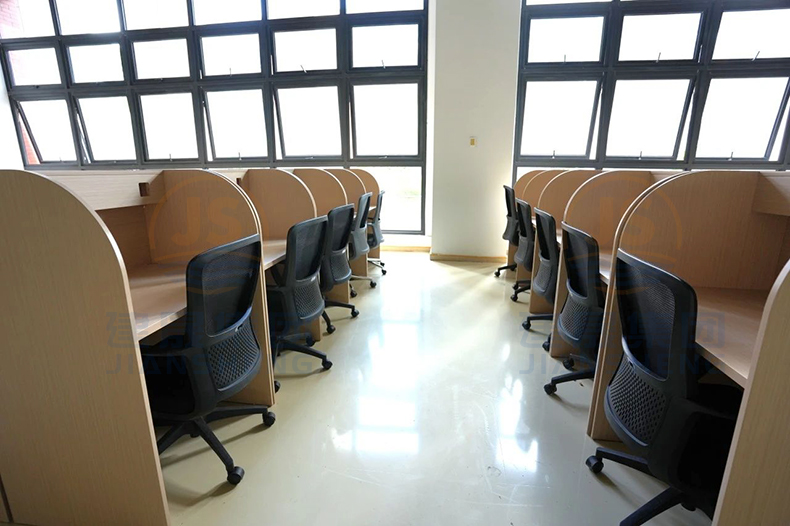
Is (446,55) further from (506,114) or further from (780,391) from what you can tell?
(780,391)

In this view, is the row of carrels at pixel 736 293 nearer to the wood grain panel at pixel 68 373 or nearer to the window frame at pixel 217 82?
the wood grain panel at pixel 68 373

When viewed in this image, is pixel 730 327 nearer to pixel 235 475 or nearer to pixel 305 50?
pixel 235 475

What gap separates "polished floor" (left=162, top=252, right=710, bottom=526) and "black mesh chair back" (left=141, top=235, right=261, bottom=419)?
381mm

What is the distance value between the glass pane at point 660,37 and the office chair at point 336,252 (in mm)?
4150

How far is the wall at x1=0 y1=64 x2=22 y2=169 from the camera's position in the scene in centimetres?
543

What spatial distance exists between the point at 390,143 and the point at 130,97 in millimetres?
3868

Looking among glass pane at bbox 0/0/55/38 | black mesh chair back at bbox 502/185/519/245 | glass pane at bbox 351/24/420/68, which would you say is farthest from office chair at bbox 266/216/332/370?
glass pane at bbox 0/0/55/38

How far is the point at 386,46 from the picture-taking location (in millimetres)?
4684

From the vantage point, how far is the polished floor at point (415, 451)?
50.1 inches

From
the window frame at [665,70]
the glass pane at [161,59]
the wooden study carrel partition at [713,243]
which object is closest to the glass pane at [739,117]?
the window frame at [665,70]

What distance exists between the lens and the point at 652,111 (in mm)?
4441

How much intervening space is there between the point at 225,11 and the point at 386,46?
2.21 meters

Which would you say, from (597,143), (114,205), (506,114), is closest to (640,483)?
(114,205)

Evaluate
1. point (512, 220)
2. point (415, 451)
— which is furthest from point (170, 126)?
point (415, 451)
